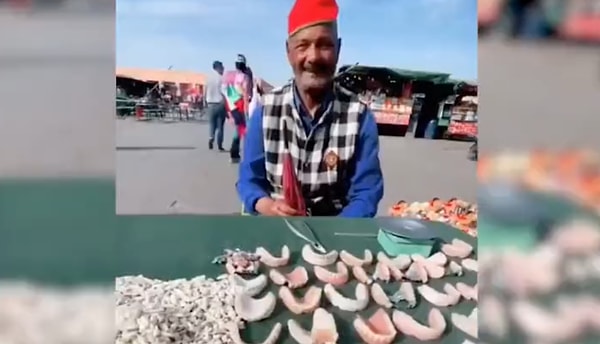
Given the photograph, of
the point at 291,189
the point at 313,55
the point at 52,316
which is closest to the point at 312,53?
the point at 313,55

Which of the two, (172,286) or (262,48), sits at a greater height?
(262,48)

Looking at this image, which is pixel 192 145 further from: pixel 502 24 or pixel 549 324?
pixel 549 324

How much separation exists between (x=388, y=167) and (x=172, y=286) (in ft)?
1.57

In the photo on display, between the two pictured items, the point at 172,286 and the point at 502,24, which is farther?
the point at 502,24

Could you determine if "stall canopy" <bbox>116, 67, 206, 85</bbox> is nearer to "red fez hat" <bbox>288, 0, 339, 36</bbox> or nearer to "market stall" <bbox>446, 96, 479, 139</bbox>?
Answer: "red fez hat" <bbox>288, 0, 339, 36</bbox>

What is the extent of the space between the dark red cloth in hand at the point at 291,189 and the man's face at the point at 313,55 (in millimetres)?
157

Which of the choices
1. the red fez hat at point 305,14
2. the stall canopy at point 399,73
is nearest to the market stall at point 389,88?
the stall canopy at point 399,73

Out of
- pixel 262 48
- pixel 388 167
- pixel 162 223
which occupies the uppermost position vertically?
pixel 262 48

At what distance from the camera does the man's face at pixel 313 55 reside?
1548 millimetres

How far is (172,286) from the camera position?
4.96 feet

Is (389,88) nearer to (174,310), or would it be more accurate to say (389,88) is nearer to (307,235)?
(307,235)

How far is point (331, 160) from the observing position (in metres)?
1.57

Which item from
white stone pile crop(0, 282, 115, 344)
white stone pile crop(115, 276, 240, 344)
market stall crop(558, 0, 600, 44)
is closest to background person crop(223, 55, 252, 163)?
white stone pile crop(115, 276, 240, 344)

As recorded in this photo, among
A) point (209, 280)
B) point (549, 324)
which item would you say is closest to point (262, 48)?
point (209, 280)
